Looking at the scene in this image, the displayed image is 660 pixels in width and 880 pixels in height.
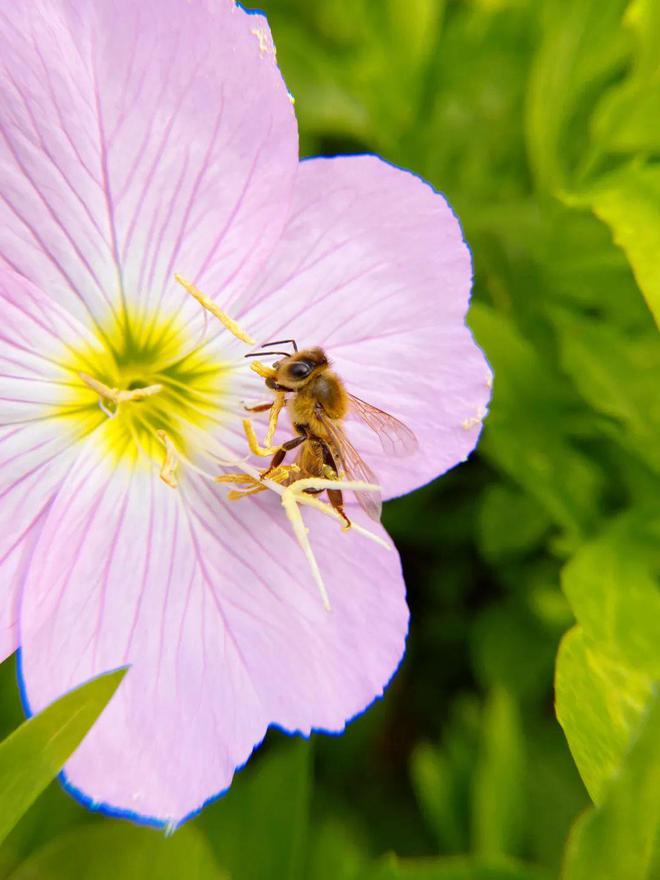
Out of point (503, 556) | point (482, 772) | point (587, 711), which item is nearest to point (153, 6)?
point (587, 711)

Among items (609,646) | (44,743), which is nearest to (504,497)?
(609,646)

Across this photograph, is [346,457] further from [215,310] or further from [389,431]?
[215,310]

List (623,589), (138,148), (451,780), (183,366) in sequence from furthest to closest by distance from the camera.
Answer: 1. (451,780)
2. (623,589)
3. (183,366)
4. (138,148)

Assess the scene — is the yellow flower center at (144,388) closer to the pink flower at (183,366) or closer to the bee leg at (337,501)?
the pink flower at (183,366)

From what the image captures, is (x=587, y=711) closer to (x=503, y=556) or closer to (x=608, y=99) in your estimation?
(x=503, y=556)

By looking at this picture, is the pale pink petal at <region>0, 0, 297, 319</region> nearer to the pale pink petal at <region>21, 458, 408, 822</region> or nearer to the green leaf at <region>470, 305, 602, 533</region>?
the pale pink petal at <region>21, 458, 408, 822</region>
